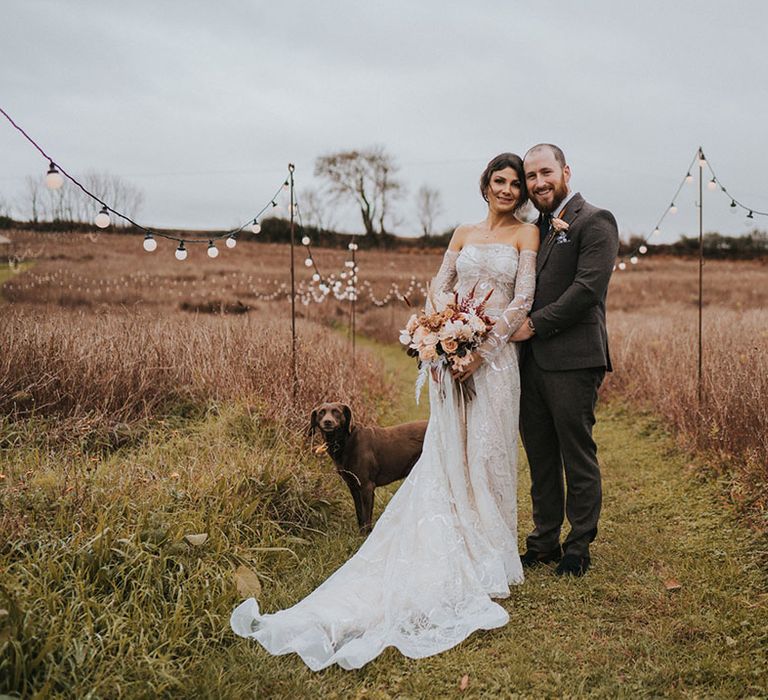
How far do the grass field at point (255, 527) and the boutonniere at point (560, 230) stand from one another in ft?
7.19

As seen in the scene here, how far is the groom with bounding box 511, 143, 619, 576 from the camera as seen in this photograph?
3.96 meters

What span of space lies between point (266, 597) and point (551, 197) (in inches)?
122

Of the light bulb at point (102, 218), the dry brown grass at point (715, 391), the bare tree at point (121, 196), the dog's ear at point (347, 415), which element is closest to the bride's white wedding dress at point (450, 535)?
the dog's ear at point (347, 415)

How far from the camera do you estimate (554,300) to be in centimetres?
412

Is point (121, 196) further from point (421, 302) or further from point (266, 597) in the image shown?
point (266, 597)

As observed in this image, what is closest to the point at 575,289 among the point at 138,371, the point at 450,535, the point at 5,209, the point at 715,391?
the point at 450,535

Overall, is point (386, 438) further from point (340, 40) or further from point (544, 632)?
point (340, 40)

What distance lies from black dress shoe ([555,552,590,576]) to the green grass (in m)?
0.09

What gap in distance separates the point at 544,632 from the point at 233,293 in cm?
1532

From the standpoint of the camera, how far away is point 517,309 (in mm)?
4109

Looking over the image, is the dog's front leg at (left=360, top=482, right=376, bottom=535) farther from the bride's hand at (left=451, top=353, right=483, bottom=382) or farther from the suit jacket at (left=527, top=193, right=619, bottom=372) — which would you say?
the suit jacket at (left=527, top=193, right=619, bottom=372)

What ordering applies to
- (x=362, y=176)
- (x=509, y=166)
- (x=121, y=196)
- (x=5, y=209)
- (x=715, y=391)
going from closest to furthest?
(x=509, y=166)
(x=715, y=391)
(x=5, y=209)
(x=121, y=196)
(x=362, y=176)

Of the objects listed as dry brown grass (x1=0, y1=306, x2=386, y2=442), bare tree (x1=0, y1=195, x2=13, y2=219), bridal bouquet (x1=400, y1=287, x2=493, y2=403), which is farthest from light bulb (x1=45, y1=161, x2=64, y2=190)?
bare tree (x1=0, y1=195, x2=13, y2=219)

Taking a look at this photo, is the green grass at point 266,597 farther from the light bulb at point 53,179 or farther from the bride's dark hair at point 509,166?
the bride's dark hair at point 509,166
